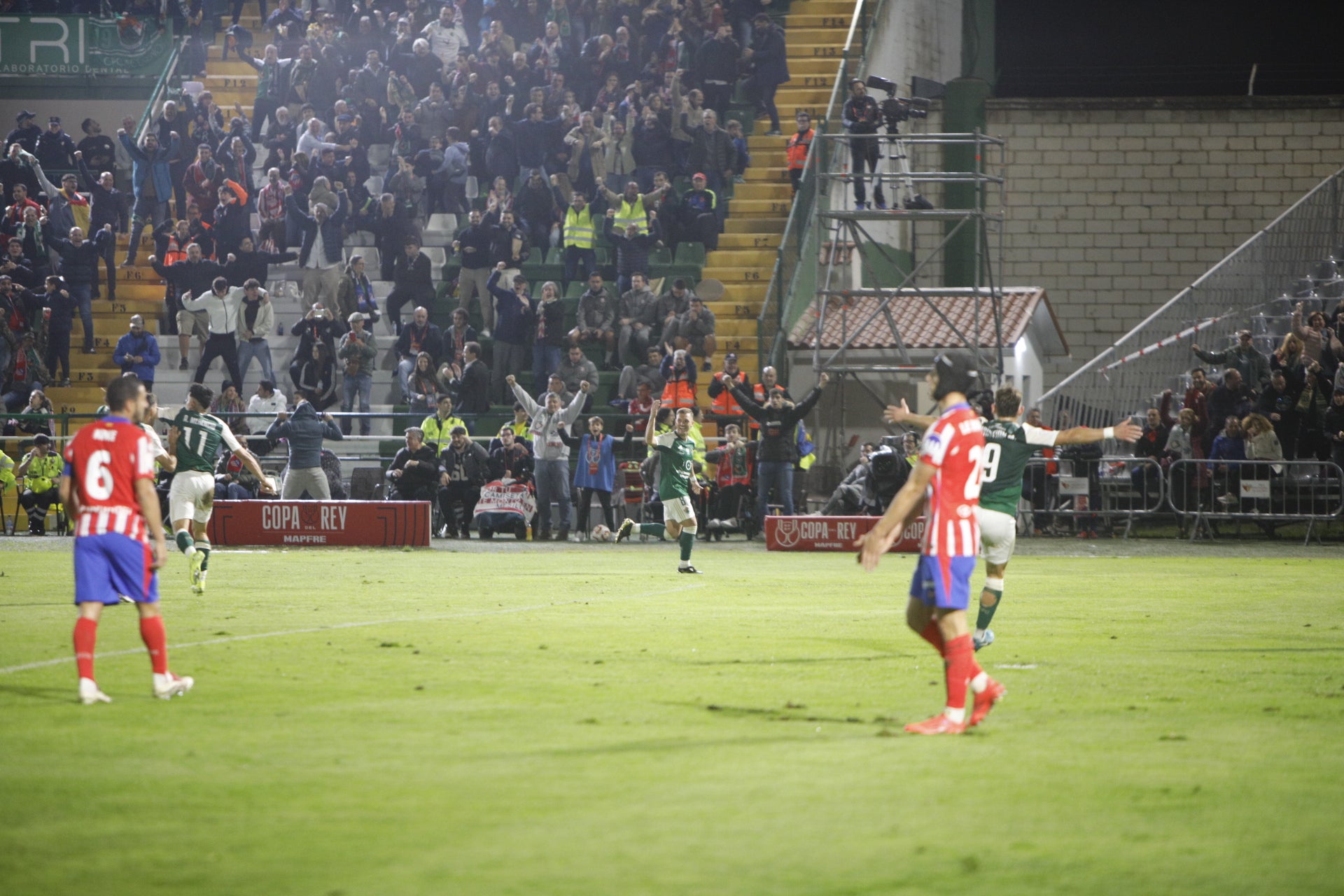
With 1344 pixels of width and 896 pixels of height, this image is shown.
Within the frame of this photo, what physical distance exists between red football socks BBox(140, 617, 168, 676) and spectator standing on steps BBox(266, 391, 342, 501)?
1670cm

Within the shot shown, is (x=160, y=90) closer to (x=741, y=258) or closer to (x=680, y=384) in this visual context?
(x=741, y=258)

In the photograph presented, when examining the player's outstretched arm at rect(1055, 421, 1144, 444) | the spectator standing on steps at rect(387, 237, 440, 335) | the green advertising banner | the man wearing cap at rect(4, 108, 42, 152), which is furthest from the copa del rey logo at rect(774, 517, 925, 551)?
the green advertising banner

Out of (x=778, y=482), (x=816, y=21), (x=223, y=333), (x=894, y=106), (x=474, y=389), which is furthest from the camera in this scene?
(x=816, y=21)

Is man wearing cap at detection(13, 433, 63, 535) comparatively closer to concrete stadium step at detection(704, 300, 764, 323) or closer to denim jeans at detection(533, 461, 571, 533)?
denim jeans at detection(533, 461, 571, 533)

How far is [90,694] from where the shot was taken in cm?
895

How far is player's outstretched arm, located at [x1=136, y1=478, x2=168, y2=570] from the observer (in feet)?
29.6

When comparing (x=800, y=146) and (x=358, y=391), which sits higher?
(x=800, y=146)

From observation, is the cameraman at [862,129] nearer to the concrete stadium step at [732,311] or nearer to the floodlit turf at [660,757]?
the concrete stadium step at [732,311]

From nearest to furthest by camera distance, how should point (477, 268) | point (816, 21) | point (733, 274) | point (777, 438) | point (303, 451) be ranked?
point (777, 438), point (303, 451), point (477, 268), point (733, 274), point (816, 21)

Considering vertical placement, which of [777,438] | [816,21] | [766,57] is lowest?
[777,438]

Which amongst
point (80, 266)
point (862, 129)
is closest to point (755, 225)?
point (862, 129)

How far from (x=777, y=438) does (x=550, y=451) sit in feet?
11.7

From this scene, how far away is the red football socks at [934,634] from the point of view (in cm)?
838

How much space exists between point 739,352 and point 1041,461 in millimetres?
6019
